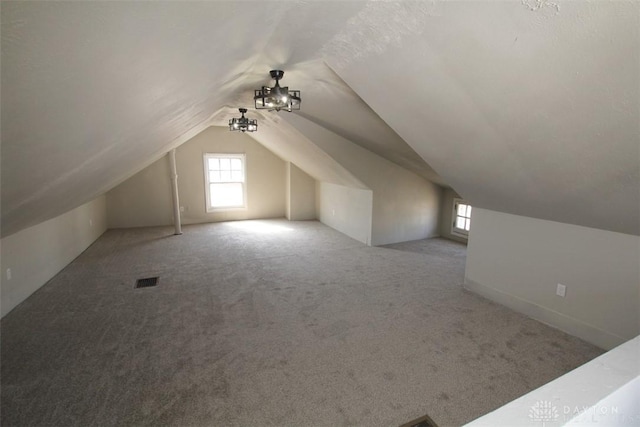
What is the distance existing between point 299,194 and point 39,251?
5.05m

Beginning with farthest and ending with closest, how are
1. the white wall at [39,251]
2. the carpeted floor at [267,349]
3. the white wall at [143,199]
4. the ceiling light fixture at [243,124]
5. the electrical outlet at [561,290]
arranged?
the white wall at [143,199] → the ceiling light fixture at [243,124] → the white wall at [39,251] → the electrical outlet at [561,290] → the carpeted floor at [267,349]

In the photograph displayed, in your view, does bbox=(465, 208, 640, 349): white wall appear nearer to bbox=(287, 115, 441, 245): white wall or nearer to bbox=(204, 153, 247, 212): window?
bbox=(287, 115, 441, 245): white wall

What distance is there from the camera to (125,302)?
3307 mm

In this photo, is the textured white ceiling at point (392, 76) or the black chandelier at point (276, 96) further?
the black chandelier at point (276, 96)

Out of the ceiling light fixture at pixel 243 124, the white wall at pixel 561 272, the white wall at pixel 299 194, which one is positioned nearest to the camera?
the white wall at pixel 561 272

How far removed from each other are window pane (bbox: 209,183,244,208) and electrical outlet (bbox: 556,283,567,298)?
6.50 metres

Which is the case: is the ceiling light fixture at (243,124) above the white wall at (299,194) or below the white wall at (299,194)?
above

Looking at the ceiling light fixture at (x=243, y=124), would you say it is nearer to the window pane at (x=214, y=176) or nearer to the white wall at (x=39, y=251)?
the white wall at (x=39, y=251)

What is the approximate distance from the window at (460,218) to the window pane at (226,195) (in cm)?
498

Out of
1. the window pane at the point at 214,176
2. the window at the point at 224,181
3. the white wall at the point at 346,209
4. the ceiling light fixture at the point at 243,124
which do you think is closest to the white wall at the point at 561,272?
the white wall at the point at 346,209

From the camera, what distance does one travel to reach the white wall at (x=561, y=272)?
8.02 ft

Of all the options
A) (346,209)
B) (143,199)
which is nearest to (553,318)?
(346,209)

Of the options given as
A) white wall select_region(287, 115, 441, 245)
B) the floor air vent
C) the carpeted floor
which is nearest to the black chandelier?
white wall select_region(287, 115, 441, 245)

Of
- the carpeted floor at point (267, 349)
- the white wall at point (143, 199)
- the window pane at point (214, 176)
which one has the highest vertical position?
the window pane at point (214, 176)
